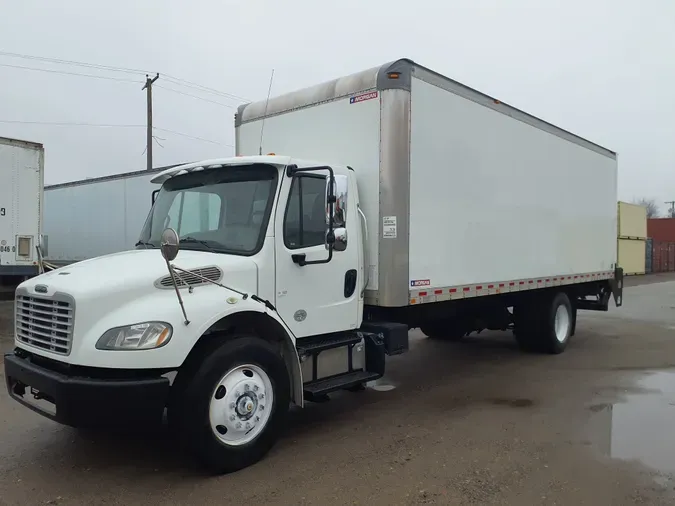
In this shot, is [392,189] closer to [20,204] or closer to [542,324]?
[542,324]

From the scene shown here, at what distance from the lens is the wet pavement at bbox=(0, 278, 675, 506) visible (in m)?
4.06

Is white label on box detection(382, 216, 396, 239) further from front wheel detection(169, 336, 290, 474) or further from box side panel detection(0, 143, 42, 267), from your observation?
box side panel detection(0, 143, 42, 267)

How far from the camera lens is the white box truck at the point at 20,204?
40.7ft

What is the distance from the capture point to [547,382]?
7508 millimetres

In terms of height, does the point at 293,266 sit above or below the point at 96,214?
below

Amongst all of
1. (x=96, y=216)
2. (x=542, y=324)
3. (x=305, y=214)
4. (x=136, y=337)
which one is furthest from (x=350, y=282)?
(x=96, y=216)

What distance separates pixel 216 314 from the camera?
168 inches

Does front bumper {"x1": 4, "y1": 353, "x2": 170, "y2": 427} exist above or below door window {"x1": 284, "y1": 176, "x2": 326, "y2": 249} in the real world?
below

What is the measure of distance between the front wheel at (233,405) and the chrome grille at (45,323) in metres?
0.92

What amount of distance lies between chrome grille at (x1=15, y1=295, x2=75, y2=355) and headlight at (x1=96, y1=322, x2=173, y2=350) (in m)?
0.30

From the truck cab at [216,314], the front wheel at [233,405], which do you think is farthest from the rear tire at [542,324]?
the front wheel at [233,405]

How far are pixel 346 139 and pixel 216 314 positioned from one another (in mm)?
2553

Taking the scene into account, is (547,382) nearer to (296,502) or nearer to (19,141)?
(296,502)

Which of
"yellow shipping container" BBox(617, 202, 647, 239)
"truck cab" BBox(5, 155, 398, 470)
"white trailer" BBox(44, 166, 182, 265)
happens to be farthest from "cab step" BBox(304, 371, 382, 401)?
"yellow shipping container" BBox(617, 202, 647, 239)
